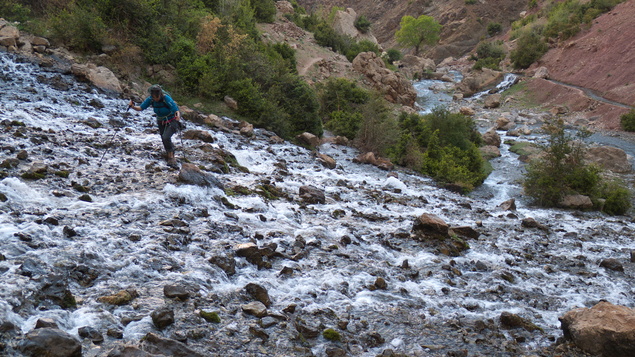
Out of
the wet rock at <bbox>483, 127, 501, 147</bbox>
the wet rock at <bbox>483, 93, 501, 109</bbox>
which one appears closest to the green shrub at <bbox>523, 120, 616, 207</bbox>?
the wet rock at <bbox>483, 127, 501, 147</bbox>

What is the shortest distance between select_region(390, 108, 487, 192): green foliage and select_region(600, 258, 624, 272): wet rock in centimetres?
726

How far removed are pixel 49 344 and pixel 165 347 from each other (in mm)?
1102

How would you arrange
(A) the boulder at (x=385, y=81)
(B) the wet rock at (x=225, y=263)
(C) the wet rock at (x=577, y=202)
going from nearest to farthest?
Answer: (B) the wet rock at (x=225, y=263), (C) the wet rock at (x=577, y=202), (A) the boulder at (x=385, y=81)

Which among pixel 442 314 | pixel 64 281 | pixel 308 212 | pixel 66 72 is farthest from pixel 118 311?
pixel 66 72

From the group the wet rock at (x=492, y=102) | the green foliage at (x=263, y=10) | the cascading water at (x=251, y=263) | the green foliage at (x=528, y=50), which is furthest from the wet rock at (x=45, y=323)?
the green foliage at (x=528, y=50)

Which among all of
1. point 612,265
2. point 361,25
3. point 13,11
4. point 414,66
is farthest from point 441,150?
point 414,66

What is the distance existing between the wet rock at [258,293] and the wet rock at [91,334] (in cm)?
217

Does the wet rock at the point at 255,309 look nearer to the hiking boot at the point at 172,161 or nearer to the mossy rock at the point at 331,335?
the mossy rock at the point at 331,335

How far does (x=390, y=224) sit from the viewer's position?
36.4 feet

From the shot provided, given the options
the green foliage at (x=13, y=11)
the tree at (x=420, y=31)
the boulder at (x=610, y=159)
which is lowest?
the green foliage at (x=13, y=11)

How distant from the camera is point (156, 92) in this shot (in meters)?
9.92

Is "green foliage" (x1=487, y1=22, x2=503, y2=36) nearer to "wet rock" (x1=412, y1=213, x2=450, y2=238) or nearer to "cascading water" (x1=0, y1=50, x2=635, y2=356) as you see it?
"cascading water" (x1=0, y1=50, x2=635, y2=356)

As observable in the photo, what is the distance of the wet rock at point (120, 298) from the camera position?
541 cm

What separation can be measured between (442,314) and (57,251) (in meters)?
5.84
